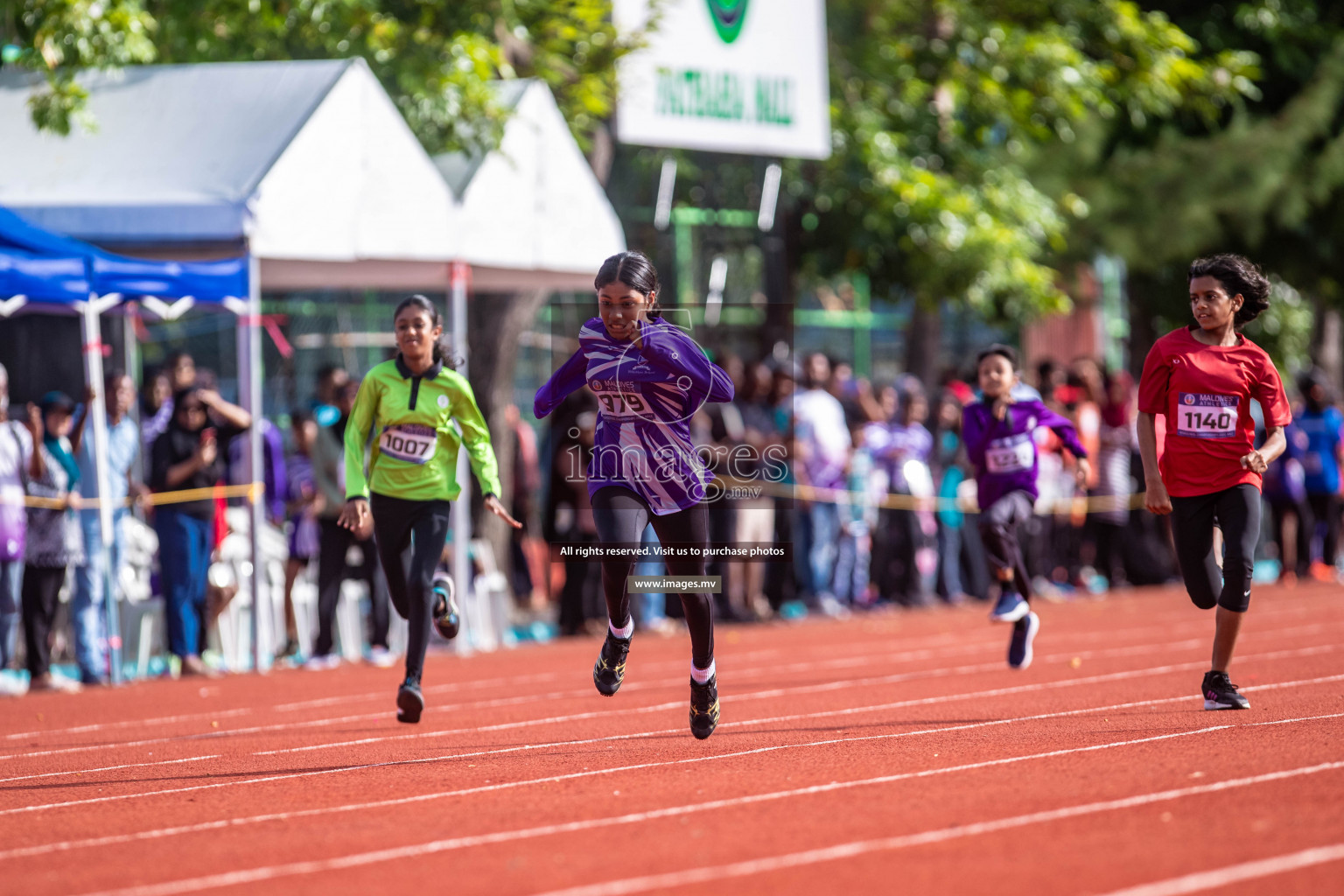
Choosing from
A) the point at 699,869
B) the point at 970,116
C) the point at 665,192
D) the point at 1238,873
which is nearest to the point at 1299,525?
the point at 970,116

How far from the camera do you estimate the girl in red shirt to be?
8.56 m

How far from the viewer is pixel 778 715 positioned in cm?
959

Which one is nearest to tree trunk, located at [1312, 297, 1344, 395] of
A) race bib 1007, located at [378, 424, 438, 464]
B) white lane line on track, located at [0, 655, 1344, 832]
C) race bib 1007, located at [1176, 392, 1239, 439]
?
race bib 1007, located at [1176, 392, 1239, 439]

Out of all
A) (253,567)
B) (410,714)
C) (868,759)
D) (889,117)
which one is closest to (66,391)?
(253,567)

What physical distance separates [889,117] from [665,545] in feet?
43.8

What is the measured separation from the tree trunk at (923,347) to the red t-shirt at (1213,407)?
1389 centimetres

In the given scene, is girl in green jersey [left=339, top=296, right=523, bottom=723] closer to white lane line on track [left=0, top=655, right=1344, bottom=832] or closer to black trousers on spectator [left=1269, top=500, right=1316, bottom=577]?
white lane line on track [left=0, top=655, right=1344, bottom=832]

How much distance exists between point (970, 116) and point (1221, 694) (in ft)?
42.8

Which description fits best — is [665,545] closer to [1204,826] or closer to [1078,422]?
[1204,826]

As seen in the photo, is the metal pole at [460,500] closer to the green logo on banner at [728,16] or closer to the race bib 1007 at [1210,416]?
the green logo on banner at [728,16]

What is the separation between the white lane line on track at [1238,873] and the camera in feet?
16.4

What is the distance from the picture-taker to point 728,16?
1805cm

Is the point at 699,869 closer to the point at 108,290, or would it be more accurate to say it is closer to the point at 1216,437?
the point at 1216,437

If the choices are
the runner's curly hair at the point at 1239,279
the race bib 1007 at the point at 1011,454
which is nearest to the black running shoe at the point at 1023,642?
the race bib 1007 at the point at 1011,454
